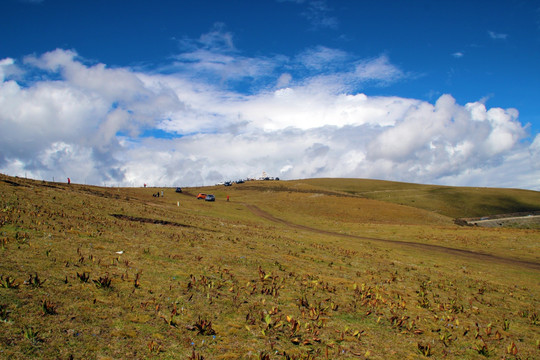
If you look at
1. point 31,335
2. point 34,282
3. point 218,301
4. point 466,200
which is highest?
point 34,282

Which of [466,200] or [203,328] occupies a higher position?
[466,200]

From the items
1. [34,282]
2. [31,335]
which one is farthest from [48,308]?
[34,282]

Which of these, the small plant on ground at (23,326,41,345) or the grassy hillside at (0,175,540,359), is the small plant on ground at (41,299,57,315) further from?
the small plant on ground at (23,326,41,345)

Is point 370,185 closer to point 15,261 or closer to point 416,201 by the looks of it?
point 416,201

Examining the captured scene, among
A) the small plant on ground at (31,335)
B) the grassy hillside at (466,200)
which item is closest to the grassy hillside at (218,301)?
the small plant on ground at (31,335)

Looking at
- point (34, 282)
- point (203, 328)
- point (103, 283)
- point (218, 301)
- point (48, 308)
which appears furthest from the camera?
point (218, 301)

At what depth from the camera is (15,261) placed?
Result: 1098 centimetres

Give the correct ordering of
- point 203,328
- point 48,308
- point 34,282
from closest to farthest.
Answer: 1. point 48,308
2. point 203,328
3. point 34,282

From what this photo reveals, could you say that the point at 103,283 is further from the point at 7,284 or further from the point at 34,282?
the point at 7,284

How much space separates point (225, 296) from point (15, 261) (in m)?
7.77

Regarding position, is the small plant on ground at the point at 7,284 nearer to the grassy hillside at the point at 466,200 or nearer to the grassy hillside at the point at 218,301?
the grassy hillside at the point at 218,301

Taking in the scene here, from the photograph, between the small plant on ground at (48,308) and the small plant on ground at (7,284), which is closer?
the small plant on ground at (48,308)

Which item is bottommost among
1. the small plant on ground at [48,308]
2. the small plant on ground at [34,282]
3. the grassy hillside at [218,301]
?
the grassy hillside at [218,301]

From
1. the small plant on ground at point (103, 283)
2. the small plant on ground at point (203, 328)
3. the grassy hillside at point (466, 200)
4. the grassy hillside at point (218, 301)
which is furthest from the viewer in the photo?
the grassy hillside at point (466, 200)
